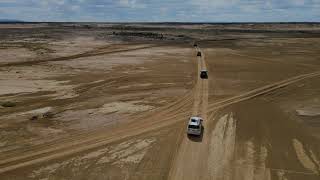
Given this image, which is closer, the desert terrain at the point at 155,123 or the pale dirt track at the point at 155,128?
the desert terrain at the point at 155,123

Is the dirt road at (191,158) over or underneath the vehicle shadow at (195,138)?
underneath

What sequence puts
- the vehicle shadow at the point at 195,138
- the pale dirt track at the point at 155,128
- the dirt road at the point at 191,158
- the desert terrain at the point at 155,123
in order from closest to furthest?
the dirt road at the point at 191,158, the desert terrain at the point at 155,123, the pale dirt track at the point at 155,128, the vehicle shadow at the point at 195,138

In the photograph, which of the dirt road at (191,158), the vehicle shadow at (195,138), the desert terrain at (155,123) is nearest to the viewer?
the dirt road at (191,158)

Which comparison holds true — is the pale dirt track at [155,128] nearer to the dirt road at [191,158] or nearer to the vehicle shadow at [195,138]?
the dirt road at [191,158]

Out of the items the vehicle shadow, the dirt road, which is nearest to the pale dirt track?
the dirt road

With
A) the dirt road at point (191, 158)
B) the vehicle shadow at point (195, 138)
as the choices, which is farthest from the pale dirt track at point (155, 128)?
the vehicle shadow at point (195, 138)

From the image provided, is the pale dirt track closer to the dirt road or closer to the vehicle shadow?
the dirt road

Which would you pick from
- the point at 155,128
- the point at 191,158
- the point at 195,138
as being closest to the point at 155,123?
the point at 155,128

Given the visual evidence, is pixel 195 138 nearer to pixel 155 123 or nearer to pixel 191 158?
pixel 191 158

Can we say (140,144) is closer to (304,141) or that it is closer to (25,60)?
(304,141)
